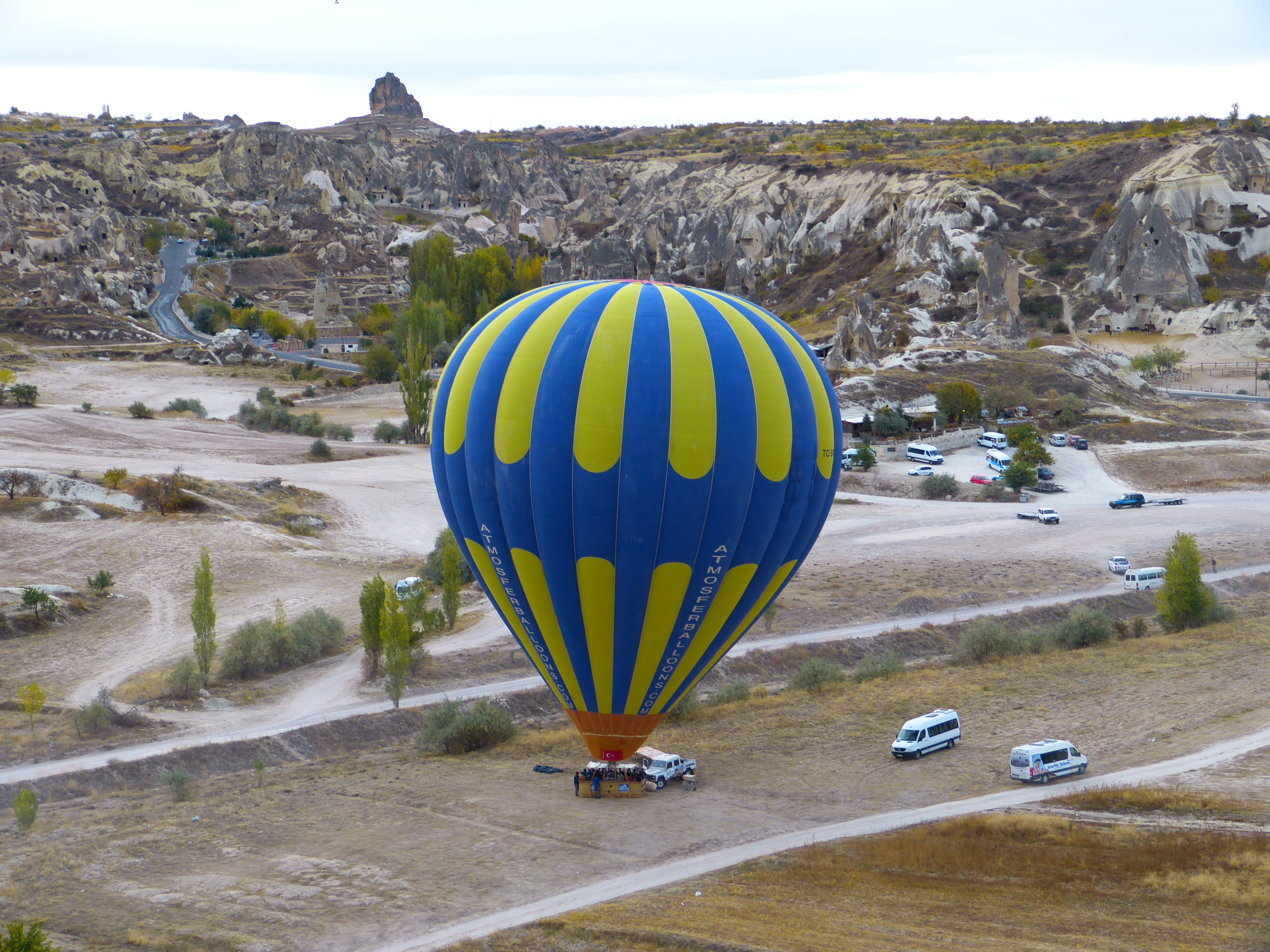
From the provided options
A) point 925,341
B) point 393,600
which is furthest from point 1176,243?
point 393,600

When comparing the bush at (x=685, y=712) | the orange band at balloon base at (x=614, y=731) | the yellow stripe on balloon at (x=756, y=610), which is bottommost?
the bush at (x=685, y=712)

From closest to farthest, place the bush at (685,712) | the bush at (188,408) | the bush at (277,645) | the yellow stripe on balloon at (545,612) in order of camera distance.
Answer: the yellow stripe on balloon at (545,612) < the bush at (685,712) < the bush at (277,645) < the bush at (188,408)

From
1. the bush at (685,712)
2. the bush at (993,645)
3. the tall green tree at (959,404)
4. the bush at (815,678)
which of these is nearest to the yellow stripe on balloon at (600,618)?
the bush at (685,712)

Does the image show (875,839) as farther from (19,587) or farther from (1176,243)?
(1176,243)

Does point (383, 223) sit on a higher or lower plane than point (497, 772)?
higher

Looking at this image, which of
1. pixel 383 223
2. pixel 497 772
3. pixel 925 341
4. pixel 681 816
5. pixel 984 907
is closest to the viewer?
pixel 984 907

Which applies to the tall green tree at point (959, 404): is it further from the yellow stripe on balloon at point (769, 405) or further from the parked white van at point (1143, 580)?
the yellow stripe on balloon at point (769, 405)

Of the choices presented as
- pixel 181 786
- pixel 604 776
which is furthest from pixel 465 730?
pixel 181 786

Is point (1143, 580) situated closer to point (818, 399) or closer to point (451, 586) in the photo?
point (451, 586)
